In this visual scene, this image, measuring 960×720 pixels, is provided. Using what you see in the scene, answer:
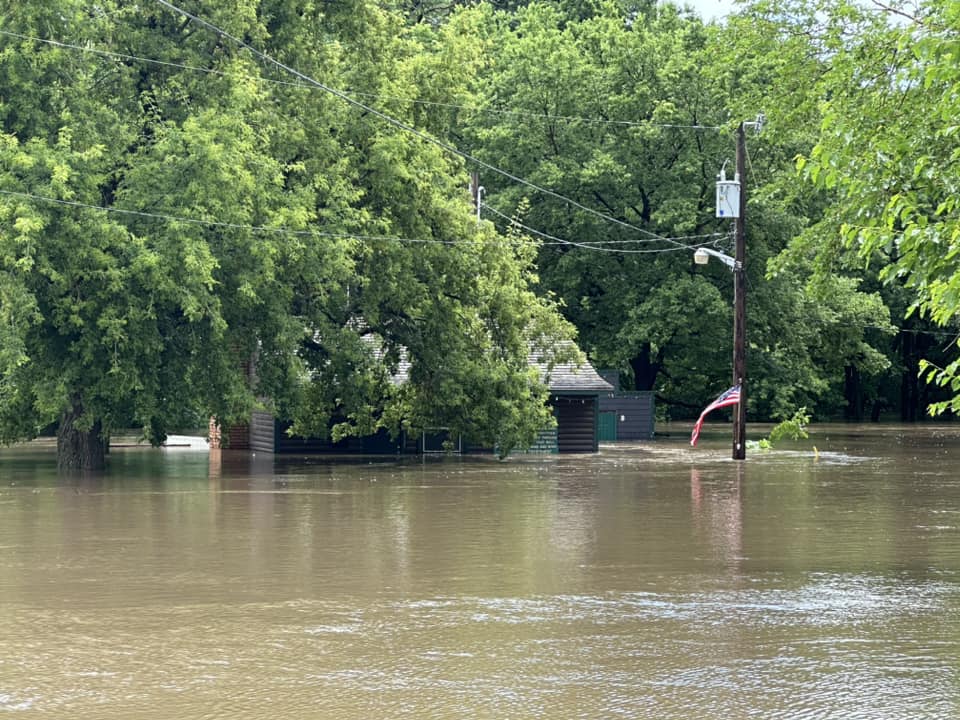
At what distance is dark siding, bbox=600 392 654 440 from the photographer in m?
62.6

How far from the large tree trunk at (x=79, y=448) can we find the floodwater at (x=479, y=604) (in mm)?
7491

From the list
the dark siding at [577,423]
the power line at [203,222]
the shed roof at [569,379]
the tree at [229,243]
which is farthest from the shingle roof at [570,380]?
the power line at [203,222]

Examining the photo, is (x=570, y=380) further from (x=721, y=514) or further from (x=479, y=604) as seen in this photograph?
(x=479, y=604)

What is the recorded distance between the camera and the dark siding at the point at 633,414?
62562mm

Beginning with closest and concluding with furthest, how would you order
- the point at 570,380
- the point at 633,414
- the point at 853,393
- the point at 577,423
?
the point at 570,380 → the point at 577,423 → the point at 633,414 → the point at 853,393

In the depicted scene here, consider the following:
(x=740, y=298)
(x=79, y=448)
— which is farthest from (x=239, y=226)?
(x=740, y=298)

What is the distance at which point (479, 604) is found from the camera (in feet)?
47.3

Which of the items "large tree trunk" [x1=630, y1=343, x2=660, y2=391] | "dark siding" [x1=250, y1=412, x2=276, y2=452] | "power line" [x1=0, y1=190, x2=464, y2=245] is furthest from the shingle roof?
"large tree trunk" [x1=630, y1=343, x2=660, y2=391]

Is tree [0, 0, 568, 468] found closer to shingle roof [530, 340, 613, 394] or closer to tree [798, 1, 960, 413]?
shingle roof [530, 340, 613, 394]

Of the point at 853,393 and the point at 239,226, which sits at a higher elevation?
the point at 239,226

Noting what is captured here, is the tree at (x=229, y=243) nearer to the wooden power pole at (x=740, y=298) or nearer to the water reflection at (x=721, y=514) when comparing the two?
the wooden power pole at (x=740, y=298)

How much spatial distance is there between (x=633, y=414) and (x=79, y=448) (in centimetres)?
3026

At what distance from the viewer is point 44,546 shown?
19906 mm

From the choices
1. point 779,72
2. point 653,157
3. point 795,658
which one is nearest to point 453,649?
point 795,658
